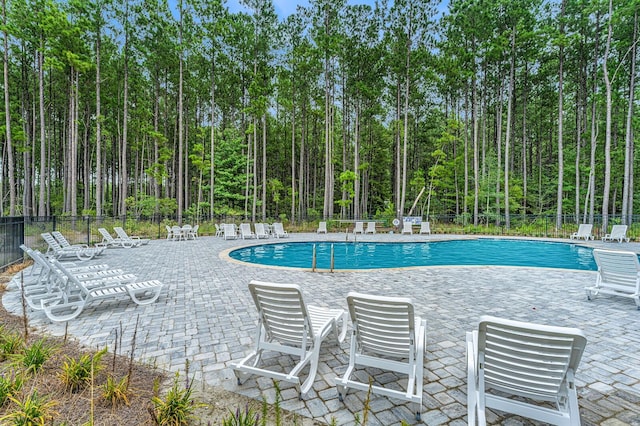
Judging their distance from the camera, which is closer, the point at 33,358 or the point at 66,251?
the point at 33,358

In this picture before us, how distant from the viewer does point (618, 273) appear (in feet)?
16.1

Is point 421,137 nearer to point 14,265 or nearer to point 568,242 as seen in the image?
point 568,242

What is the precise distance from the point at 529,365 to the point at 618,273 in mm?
4875

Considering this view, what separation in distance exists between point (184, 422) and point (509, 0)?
22.4 metres

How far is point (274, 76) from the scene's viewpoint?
20203 mm

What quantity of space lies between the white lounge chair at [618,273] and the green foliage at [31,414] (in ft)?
22.1

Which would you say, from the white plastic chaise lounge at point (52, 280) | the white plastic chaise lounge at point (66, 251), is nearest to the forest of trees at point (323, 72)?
the white plastic chaise lounge at point (66, 251)

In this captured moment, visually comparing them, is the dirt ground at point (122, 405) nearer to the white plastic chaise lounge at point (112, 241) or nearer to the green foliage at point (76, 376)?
the green foliage at point (76, 376)

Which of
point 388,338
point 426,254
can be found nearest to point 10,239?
point 388,338

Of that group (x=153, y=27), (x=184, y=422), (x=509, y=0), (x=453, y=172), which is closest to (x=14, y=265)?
(x=184, y=422)

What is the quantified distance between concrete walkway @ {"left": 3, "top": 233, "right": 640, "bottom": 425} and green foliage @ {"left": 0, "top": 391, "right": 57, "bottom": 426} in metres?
0.62

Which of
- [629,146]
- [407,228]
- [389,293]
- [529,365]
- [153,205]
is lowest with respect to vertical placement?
[389,293]

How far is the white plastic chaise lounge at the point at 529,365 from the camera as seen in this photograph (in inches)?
63.6

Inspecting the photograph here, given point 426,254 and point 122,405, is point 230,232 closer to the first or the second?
point 426,254
